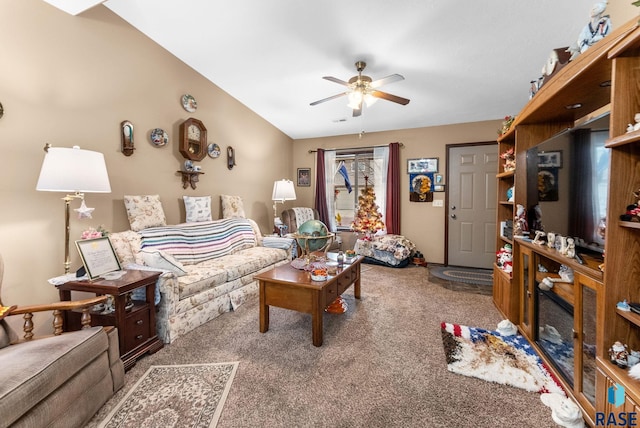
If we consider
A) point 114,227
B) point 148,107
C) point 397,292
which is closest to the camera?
point 114,227

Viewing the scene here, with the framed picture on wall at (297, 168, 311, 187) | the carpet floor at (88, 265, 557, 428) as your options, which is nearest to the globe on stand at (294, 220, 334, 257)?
the carpet floor at (88, 265, 557, 428)

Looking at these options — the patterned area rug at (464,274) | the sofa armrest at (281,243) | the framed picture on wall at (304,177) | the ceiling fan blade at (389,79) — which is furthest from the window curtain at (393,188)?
the ceiling fan blade at (389,79)

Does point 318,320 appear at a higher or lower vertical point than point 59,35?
lower

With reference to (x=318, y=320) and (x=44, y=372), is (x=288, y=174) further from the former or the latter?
(x=44, y=372)

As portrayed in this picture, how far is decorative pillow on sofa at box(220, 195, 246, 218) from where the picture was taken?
3854mm

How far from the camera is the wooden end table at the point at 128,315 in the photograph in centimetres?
178

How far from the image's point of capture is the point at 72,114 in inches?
90.0

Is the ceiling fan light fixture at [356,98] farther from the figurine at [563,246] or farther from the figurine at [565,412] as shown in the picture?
the figurine at [565,412]

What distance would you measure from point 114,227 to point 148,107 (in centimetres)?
138

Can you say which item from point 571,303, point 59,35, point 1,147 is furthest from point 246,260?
point 571,303

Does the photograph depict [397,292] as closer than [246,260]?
No

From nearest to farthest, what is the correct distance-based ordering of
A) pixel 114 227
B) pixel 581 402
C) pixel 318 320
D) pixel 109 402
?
pixel 581 402
pixel 109 402
pixel 318 320
pixel 114 227

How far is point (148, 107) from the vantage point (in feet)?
9.55

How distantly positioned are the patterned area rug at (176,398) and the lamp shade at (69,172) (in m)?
1.37
